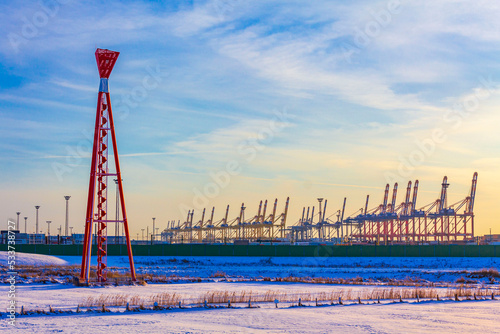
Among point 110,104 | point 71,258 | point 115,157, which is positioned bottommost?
point 71,258

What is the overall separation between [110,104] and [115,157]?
2.98 m

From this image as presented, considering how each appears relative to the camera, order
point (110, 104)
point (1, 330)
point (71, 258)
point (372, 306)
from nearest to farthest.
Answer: point (1, 330) < point (372, 306) < point (110, 104) < point (71, 258)

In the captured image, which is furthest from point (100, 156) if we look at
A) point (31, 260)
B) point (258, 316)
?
point (31, 260)

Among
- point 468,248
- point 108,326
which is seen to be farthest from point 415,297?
point 468,248

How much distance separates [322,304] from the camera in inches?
947

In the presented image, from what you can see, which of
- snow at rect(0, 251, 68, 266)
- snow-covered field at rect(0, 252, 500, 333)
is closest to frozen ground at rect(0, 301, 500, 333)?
snow-covered field at rect(0, 252, 500, 333)

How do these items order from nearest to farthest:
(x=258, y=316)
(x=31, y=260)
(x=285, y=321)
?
(x=285, y=321)
(x=258, y=316)
(x=31, y=260)

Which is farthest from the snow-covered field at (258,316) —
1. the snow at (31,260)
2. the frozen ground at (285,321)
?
the snow at (31,260)

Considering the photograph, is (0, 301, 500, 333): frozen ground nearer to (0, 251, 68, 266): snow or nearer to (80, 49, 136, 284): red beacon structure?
(80, 49, 136, 284): red beacon structure

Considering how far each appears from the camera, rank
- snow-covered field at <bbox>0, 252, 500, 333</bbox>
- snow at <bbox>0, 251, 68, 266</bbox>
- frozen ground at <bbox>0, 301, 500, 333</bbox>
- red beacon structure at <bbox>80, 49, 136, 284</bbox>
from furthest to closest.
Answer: snow at <bbox>0, 251, 68, 266</bbox>
red beacon structure at <bbox>80, 49, 136, 284</bbox>
snow-covered field at <bbox>0, 252, 500, 333</bbox>
frozen ground at <bbox>0, 301, 500, 333</bbox>

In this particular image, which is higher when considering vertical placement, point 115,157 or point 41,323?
point 115,157

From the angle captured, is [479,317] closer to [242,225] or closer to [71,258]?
[71,258]

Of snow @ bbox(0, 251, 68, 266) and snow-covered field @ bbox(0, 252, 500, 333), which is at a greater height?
snow-covered field @ bbox(0, 252, 500, 333)

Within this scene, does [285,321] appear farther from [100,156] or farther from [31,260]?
[31,260]
